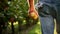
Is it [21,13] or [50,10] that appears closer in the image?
[50,10]

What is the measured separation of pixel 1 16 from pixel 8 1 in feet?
1.35

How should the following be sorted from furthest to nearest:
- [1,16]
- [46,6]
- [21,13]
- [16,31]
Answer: [16,31] → [21,13] → [1,16] → [46,6]

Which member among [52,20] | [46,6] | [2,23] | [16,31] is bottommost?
[16,31]

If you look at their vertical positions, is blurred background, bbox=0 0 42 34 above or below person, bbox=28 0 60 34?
below

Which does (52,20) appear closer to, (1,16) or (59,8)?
(59,8)

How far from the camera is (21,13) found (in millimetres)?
5672

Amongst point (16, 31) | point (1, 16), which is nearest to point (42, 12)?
point (1, 16)

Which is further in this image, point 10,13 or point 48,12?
point 10,13

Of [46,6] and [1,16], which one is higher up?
[46,6]

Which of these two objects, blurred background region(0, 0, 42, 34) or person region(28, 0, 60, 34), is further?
blurred background region(0, 0, 42, 34)

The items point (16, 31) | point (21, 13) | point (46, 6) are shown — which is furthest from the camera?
point (16, 31)

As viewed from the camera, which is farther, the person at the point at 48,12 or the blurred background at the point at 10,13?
the blurred background at the point at 10,13

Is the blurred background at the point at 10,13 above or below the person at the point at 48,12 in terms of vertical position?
below

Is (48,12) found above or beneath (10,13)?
above
